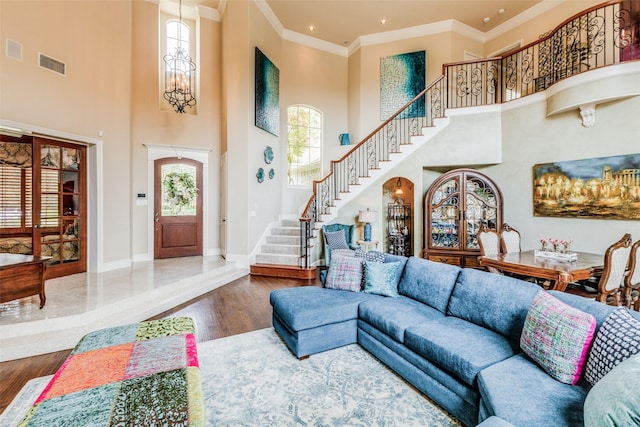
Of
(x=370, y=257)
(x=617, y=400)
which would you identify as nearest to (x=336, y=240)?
(x=370, y=257)

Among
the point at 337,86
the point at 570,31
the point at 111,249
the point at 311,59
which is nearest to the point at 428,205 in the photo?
the point at 570,31

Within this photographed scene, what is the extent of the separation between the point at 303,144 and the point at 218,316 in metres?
5.61

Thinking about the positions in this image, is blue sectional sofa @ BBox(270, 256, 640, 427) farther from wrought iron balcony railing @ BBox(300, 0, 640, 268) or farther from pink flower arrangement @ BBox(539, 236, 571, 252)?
wrought iron balcony railing @ BBox(300, 0, 640, 268)

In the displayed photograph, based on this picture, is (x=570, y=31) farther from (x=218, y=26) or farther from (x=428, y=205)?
(x=218, y=26)

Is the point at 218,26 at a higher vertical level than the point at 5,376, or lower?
higher

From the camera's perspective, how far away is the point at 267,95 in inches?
273

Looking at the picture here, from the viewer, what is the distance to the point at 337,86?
28.5 feet

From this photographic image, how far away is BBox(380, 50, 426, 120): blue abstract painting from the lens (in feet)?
25.2

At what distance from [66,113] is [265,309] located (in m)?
4.62

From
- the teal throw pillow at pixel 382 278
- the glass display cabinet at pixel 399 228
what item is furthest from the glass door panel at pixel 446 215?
the teal throw pillow at pixel 382 278

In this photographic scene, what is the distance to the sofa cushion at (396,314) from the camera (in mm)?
2482

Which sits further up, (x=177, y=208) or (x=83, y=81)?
(x=83, y=81)

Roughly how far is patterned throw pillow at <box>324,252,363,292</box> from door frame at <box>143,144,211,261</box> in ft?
15.2

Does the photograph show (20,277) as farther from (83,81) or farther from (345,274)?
(345,274)
